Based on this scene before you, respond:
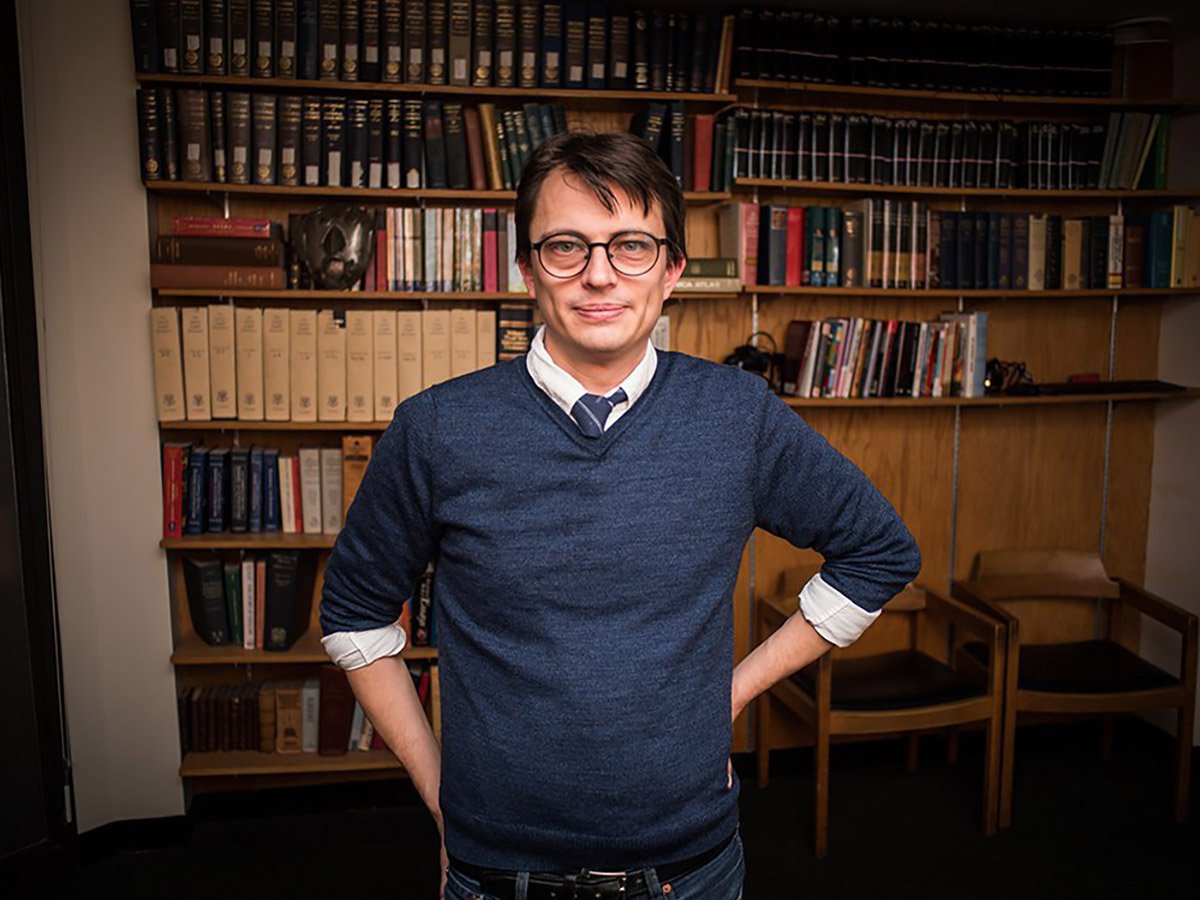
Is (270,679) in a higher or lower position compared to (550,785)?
lower

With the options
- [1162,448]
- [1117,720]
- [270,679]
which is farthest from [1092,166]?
[270,679]

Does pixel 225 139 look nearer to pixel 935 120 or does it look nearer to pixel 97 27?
pixel 97 27

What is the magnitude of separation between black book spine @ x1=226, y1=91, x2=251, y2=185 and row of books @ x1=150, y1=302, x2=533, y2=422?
377mm

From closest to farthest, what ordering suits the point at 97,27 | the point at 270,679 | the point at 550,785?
1. the point at 550,785
2. the point at 97,27
3. the point at 270,679

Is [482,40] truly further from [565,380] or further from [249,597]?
[565,380]

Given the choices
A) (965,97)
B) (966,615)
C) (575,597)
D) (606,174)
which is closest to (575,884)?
(575,597)

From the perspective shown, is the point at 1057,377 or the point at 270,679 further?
the point at 1057,377

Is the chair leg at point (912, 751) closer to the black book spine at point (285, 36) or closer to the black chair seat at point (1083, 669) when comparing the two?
the black chair seat at point (1083, 669)

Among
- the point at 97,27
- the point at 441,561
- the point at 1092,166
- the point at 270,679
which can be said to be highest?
the point at 97,27

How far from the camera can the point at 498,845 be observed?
1156mm

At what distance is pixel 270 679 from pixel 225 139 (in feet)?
5.45

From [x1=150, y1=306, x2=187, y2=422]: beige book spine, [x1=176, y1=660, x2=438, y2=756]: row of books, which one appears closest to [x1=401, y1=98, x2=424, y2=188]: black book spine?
[x1=150, y1=306, x2=187, y2=422]: beige book spine

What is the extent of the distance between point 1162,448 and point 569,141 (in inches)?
128

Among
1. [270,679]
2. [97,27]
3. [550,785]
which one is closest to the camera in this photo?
[550,785]
